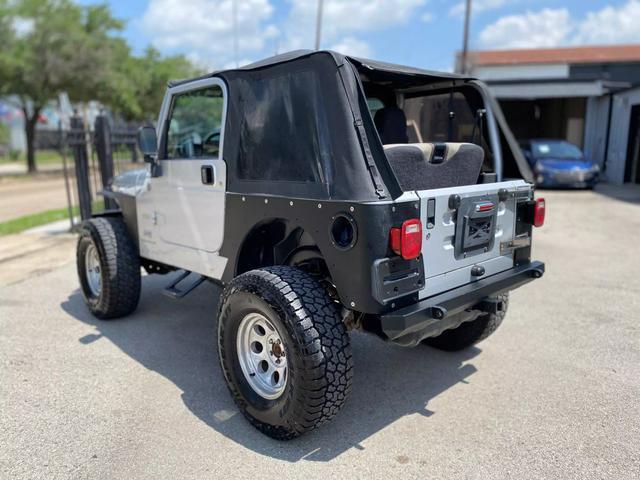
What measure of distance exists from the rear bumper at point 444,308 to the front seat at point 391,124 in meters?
1.44

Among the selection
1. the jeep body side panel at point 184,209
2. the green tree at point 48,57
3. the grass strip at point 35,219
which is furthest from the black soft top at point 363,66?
the green tree at point 48,57

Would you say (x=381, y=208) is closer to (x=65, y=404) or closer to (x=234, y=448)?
(x=234, y=448)

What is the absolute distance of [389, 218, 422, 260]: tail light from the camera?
108 inches

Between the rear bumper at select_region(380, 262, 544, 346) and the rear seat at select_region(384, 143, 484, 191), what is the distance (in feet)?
2.31

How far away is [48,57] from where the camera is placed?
20703 mm

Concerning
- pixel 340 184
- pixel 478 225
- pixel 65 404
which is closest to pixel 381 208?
pixel 340 184

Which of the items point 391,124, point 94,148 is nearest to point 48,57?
point 94,148

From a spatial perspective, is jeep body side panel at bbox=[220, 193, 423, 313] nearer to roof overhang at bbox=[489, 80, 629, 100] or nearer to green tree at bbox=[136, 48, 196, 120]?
roof overhang at bbox=[489, 80, 629, 100]

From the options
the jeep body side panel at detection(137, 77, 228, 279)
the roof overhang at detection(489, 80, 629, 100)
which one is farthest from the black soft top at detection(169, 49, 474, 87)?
the roof overhang at detection(489, 80, 629, 100)

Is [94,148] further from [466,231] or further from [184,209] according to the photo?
[466,231]

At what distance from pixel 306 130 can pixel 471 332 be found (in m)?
2.15

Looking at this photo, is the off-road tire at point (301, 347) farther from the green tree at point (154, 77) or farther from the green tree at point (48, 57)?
the green tree at point (154, 77)

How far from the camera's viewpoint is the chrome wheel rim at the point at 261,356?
313 centimetres

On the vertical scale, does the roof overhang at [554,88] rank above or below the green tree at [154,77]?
below
